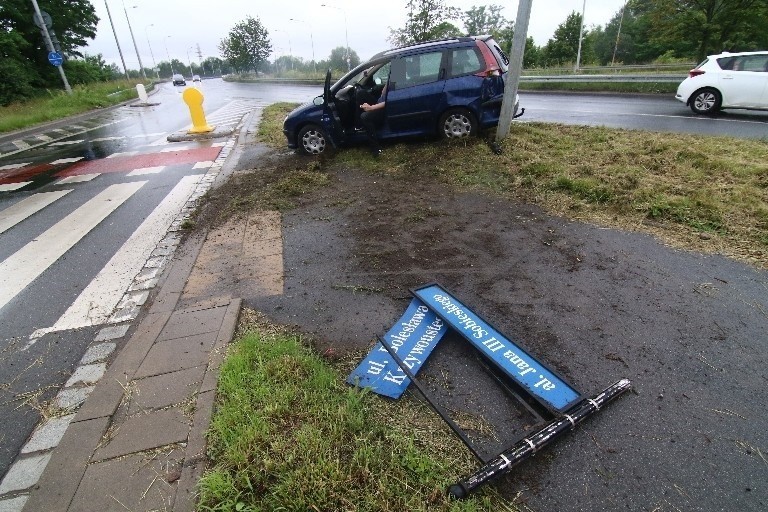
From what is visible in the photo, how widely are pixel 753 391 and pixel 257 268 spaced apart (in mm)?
4071

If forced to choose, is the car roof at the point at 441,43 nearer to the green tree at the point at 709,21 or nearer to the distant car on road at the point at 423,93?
the distant car on road at the point at 423,93

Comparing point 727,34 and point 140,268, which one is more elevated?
point 727,34

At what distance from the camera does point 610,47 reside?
5912cm

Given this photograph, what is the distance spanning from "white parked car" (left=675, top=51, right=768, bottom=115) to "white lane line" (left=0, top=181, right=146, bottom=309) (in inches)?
527

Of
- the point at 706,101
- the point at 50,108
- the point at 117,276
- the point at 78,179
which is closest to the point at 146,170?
the point at 78,179

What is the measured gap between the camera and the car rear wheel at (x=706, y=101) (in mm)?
10242

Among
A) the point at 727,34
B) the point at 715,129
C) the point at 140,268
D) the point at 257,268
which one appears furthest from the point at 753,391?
the point at 727,34

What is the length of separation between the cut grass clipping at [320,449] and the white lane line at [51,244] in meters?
3.28

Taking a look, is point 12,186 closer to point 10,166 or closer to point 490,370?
point 10,166

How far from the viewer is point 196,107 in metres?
12.0

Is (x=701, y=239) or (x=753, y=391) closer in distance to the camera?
(x=753, y=391)

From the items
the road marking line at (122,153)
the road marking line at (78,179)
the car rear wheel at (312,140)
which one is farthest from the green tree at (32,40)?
the car rear wheel at (312,140)

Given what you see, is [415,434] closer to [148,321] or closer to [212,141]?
[148,321]

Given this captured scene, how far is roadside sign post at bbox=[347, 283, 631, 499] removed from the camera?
2143 mm
